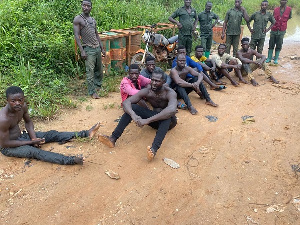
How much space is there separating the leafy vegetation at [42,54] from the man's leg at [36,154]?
117 centimetres

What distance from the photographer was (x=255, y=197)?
3.14m

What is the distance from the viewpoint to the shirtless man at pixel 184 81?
17.3 ft

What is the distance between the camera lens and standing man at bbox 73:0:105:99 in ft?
17.4

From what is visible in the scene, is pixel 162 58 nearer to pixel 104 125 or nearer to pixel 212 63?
pixel 212 63

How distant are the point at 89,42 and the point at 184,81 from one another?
1.97 m

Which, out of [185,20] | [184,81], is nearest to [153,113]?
[184,81]

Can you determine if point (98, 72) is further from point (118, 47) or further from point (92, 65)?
point (118, 47)

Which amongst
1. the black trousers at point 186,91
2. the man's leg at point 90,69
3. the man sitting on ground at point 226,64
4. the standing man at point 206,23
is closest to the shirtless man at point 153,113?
the black trousers at point 186,91

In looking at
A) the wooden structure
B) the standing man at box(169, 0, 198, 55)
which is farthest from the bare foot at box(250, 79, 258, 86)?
the wooden structure

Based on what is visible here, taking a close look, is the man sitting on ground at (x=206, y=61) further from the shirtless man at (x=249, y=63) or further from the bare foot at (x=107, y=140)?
the bare foot at (x=107, y=140)

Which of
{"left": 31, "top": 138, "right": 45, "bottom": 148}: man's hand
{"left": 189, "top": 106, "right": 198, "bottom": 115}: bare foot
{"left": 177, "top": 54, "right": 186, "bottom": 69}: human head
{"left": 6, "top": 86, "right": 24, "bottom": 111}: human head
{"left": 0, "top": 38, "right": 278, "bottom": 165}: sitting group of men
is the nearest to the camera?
{"left": 6, "top": 86, "right": 24, "bottom": 111}: human head

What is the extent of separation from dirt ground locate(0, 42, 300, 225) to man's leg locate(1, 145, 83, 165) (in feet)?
0.25

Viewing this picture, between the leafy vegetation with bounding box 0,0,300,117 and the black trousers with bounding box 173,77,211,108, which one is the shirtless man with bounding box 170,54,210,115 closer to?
the black trousers with bounding box 173,77,211,108

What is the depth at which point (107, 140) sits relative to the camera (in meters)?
3.91
